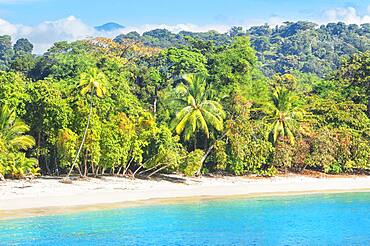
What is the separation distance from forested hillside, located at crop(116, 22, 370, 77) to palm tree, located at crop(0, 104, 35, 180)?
76627 mm

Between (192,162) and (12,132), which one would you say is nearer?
(12,132)

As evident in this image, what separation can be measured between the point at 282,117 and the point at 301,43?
336 ft

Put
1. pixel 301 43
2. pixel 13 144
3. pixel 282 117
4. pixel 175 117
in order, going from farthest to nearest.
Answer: pixel 301 43 → pixel 282 117 → pixel 175 117 → pixel 13 144

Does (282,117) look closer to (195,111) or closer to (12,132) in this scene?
(195,111)

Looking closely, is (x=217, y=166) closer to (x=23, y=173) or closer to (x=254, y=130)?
(x=254, y=130)

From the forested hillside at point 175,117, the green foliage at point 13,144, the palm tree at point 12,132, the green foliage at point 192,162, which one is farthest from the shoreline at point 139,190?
the palm tree at point 12,132

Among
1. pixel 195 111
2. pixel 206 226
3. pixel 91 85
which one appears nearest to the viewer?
pixel 206 226

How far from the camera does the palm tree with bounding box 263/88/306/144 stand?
4372 centimetres

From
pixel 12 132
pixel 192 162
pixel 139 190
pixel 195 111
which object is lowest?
pixel 139 190

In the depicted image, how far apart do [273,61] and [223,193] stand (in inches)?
3706

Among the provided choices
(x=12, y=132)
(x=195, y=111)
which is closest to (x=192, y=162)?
(x=195, y=111)

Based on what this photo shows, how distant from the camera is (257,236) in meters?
25.5

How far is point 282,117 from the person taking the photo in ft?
144

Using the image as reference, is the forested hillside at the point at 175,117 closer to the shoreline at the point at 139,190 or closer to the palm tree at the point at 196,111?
the palm tree at the point at 196,111
